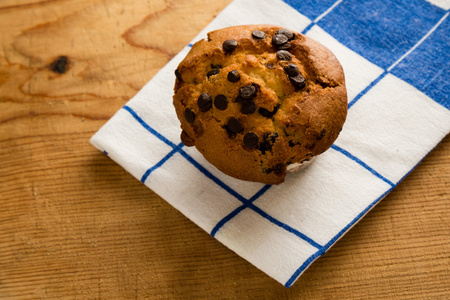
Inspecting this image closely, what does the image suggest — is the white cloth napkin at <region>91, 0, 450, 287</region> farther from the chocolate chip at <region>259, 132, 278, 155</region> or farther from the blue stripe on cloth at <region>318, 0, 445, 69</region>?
the chocolate chip at <region>259, 132, 278, 155</region>

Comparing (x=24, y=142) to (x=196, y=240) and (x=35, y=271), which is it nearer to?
(x=35, y=271)

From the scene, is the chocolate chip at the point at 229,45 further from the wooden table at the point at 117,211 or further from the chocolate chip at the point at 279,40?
the wooden table at the point at 117,211

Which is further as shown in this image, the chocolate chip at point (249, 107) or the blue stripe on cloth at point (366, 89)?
the blue stripe on cloth at point (366, 89)

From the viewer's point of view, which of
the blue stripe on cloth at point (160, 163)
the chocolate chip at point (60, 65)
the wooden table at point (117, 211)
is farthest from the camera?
the chocolate chip at point (60, 65)

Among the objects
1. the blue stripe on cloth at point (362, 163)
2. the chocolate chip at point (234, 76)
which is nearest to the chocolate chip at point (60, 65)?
the chocolate chip at point (234, 76)

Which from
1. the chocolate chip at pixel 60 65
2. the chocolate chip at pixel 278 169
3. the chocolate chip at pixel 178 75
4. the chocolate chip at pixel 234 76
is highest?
the chocolate chip at pixel 234 76

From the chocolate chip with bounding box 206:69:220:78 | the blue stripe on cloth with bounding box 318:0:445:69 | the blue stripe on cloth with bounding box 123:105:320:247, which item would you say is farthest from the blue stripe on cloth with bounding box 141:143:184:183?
the blue stripe on cloth with bounding box 318:0:445:69
